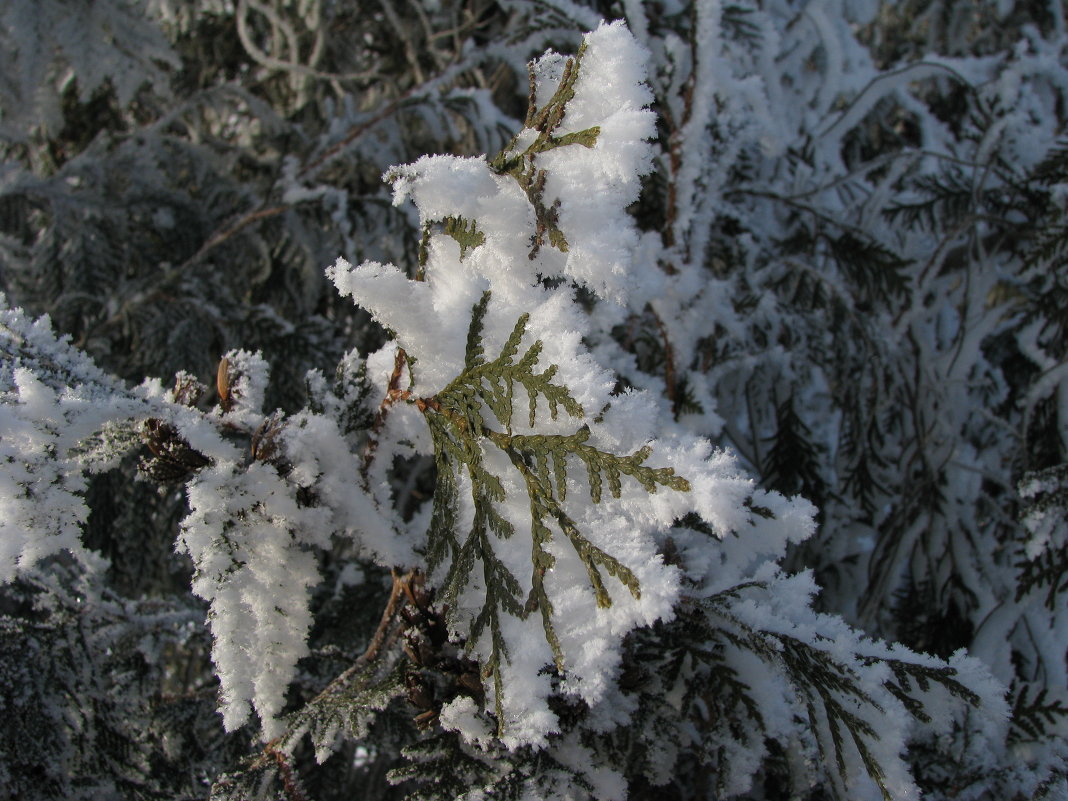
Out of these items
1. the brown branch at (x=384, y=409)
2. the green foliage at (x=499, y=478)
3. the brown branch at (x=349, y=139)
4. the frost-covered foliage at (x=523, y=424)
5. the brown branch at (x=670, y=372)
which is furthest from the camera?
the brown branch at (x=349, y=139)

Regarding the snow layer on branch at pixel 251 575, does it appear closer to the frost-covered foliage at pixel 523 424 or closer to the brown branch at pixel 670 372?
the frost-covered foliage at pixel 523 424

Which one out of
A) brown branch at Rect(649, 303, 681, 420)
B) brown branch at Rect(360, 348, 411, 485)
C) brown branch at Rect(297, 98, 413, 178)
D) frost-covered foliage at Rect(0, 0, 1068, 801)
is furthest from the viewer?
brown branch at Rect(297, 98, 413, 178)

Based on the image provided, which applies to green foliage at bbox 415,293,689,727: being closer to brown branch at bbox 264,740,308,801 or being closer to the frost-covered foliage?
the frost-covered foliage

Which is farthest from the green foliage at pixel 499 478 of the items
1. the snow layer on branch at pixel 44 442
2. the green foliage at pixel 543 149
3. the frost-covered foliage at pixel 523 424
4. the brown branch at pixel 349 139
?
the brown branch at pixel 349 139

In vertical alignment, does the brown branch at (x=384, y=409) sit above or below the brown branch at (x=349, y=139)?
below

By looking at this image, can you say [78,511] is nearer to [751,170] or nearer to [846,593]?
[846,593]

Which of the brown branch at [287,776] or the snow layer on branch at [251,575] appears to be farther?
the brown branch at [287,776]

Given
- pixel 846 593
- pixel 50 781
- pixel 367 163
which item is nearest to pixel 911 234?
pixel 846 593

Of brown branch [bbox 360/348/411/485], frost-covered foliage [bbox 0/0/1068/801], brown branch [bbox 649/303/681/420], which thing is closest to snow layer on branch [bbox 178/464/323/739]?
frost-covered foliage [bbox 0/0/1068/801]

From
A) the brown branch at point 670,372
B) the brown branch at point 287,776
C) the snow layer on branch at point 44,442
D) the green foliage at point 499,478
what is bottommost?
the brown branch at point 287,776
